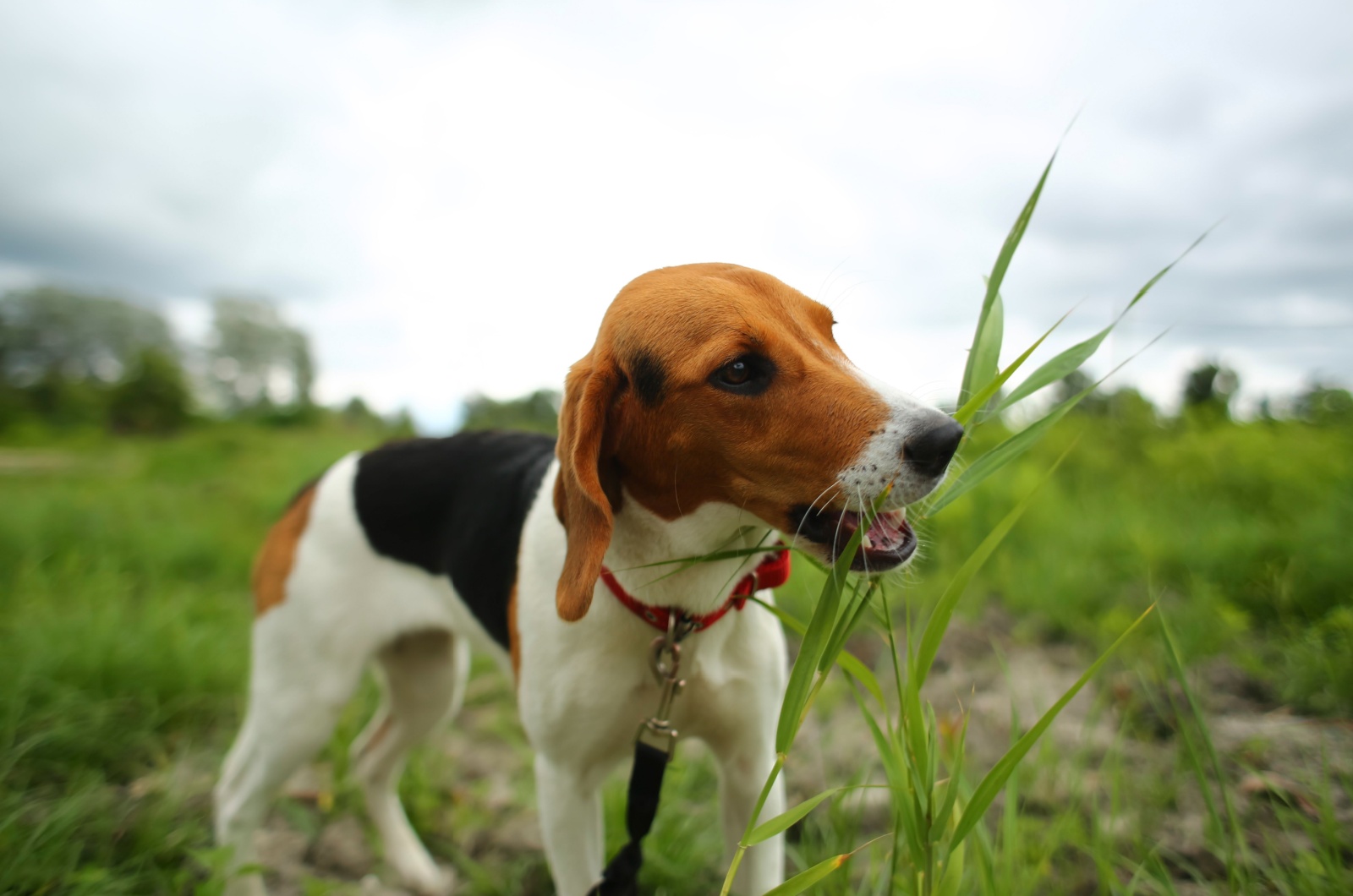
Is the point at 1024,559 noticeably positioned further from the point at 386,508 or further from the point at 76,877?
the point at 76,877

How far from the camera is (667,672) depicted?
6.19 feet

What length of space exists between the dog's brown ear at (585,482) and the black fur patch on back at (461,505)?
628 mm

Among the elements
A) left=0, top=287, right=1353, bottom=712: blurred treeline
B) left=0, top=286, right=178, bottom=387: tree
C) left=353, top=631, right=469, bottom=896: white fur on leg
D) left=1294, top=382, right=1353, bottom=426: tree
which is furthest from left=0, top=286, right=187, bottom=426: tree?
left=1294, top=382, right=1353, bottom=426: tree

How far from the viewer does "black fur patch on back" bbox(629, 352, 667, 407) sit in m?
1.71

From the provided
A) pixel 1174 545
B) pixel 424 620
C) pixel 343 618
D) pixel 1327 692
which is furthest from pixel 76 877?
pixel 1174 545

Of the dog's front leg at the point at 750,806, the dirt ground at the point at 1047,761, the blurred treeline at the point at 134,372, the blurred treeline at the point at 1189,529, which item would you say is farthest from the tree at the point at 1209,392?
the blurred treeline at the point at 134,372

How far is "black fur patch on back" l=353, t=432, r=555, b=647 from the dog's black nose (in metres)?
1.33

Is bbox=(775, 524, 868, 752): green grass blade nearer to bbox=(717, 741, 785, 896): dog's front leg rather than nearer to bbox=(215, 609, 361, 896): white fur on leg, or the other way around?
bbox=(717, 741, 785, 896): dog's front leg

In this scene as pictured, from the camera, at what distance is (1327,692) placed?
9.41ft

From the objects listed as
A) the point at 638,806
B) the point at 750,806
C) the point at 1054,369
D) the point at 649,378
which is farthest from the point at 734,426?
the point at 750,806

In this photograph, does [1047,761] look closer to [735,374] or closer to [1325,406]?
[735,374]

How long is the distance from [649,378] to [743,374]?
8.9 inches

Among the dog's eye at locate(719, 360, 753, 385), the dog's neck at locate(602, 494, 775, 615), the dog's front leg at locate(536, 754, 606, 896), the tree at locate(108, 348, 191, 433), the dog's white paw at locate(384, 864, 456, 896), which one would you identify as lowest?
the tree at locate(108, 348, 191, 433)

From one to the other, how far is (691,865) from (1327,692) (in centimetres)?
250
